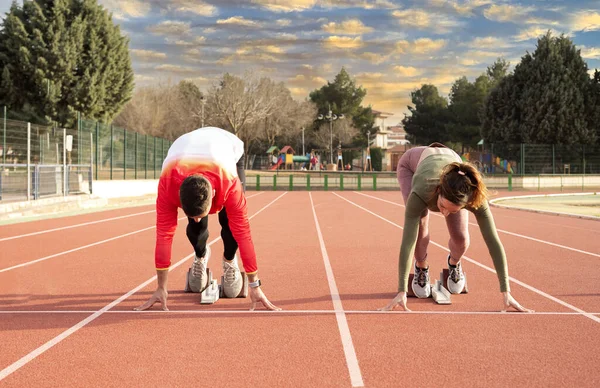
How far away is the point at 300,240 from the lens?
10961mm

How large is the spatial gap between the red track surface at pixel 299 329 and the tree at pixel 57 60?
84.8 feet

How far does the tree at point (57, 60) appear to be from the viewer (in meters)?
31.6

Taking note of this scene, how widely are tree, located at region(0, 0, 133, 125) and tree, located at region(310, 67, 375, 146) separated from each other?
4929cm

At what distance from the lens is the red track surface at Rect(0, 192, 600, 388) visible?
358 cm

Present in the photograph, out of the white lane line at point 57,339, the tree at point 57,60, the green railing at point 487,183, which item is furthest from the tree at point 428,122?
the white lane line at point 57,339

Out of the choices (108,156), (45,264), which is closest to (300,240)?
(45,264)

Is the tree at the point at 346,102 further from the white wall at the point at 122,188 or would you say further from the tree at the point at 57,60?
the white wall at the point at 122,188

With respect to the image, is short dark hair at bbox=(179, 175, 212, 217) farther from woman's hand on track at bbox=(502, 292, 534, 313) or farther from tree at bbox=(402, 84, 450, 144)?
tree at bbox=(402, 84, 450, 144)

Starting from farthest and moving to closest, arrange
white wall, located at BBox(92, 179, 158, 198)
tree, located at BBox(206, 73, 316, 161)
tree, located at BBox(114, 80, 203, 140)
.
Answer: tree, located at BBox(114, 80, 203, 140)
tree, located at BBox(206, 73, 316, 161)
white wall, located at BBox(92, 179, 158, 198)

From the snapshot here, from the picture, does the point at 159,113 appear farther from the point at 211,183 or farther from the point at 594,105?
the point at 211,183

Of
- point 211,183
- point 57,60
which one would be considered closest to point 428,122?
point 57,60

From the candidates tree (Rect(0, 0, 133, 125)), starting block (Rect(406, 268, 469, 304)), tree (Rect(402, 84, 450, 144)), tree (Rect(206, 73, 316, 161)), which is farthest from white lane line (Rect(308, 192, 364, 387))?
tree (Rect(402, 84, 450, 144))

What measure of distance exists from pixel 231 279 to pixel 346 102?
3164 inches

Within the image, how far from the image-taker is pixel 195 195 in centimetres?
394
